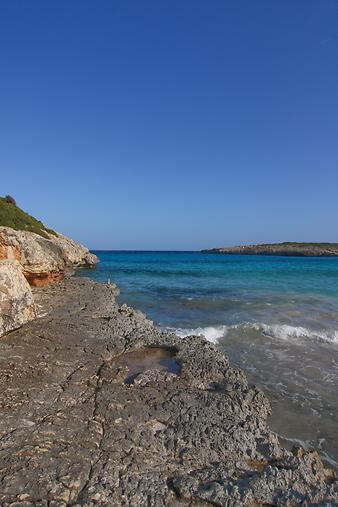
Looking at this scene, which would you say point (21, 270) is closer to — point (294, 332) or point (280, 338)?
point (280, 338)

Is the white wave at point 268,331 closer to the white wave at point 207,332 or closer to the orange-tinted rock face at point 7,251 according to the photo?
the white wave at point 207,332

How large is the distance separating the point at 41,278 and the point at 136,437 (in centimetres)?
1457

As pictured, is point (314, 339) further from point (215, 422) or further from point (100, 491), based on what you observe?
point (100, 491)

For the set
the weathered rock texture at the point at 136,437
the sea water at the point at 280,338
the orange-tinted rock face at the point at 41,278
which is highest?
the orange-tinted rock face at the point at 41,278

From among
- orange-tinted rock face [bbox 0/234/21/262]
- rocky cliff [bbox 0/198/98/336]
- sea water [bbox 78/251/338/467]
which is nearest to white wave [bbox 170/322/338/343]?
sea water [bbox 78/251/338/467]

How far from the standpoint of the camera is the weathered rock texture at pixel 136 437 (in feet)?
12.2

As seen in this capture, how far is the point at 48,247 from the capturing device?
1966cm

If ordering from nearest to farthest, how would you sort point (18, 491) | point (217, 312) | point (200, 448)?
point (18, 491), point (200, 448), point (217, 312)

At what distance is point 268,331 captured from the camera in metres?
12.6

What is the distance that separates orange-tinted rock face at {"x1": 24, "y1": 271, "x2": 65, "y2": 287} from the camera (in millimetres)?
17297

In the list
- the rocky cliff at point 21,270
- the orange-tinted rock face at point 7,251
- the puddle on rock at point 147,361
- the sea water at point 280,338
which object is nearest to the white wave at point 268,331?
the sea water at point 280,338

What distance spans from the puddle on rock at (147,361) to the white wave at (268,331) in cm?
347

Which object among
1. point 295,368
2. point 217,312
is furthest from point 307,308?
point 295,368

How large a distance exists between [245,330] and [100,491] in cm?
971
